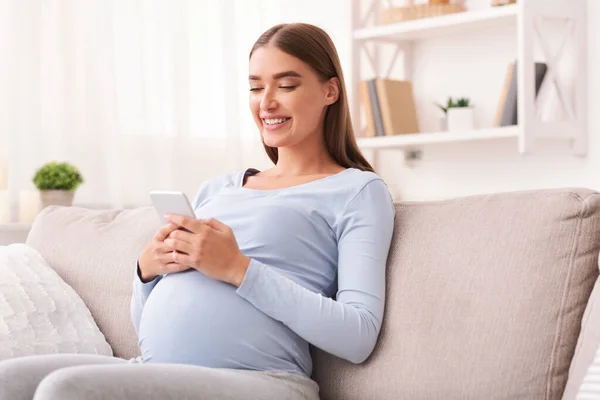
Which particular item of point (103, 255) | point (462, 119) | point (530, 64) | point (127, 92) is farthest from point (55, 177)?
point (530, 64)

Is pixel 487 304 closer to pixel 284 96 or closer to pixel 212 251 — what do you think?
pixel 212 251

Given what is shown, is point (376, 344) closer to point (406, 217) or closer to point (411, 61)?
point (406, 217)

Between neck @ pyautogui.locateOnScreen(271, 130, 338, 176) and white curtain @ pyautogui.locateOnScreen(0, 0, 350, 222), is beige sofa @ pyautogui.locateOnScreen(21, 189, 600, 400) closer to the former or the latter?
neck @ pyautogui.locateOnScreen(271, 130, 338, 176)

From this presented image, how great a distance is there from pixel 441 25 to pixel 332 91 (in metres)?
1.56

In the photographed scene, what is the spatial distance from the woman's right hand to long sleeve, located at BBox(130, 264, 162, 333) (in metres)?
0.04

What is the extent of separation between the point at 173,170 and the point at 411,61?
3.32ft

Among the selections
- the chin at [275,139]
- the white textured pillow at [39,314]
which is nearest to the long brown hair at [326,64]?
the chin at [275,139]

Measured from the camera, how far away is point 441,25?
10.7 ft

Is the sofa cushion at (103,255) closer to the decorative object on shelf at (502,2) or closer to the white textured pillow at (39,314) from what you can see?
the white textured pillow at (39,314)

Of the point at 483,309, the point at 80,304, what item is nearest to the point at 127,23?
the point at 80,304

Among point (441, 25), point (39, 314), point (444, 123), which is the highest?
point (441, 25)

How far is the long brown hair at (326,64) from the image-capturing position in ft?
5.75

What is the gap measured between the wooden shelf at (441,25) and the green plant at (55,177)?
4.02ft

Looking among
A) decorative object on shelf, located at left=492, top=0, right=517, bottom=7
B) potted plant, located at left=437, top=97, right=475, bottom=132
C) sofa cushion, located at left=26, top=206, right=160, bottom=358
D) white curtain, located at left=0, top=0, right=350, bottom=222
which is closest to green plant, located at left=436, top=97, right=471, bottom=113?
potted plant, located at left=437, top=97, right=475, bottom=132
